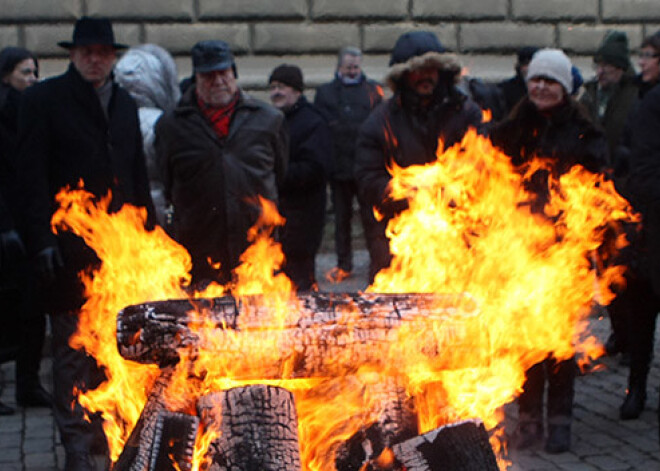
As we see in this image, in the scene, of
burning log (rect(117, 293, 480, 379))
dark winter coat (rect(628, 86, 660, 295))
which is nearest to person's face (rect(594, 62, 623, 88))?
dark winter coat (rect(628, 86, 660, 295))

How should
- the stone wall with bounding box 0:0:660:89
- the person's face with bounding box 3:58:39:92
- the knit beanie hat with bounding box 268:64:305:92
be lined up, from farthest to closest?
1. the stone wall with bounding box 0:0:660:89
2. the knit beanie hat with bounding box 268:64:305:92
3. the person's face with bounding box 3:58:39:92

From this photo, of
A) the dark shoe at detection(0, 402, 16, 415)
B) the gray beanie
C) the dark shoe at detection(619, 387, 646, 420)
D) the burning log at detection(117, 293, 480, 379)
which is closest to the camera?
the burning log at detection(117, 293, 480, 379)

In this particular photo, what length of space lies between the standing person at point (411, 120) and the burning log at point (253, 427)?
238 centimetres

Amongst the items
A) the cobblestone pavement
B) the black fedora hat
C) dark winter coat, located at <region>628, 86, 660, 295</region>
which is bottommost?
the cobblestone pavement

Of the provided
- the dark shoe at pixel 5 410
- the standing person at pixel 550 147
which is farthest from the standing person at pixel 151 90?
the standing person at pixel 550 147

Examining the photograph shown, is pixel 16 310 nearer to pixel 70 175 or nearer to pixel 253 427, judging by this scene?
pixel 70 175

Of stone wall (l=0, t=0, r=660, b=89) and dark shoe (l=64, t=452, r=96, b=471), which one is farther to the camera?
stone wall (l=0, t=0, r=660, b=89)

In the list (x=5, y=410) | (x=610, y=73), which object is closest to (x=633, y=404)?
(x=5, y=410)

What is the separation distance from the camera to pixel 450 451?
350 cm

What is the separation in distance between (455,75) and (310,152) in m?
2.14

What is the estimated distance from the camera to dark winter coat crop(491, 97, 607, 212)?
18.5 ft

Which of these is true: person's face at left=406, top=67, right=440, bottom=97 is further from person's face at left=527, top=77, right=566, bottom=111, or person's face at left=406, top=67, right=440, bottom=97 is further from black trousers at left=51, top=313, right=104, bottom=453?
black trousers at left=51, top=313, right=104, bottom=453

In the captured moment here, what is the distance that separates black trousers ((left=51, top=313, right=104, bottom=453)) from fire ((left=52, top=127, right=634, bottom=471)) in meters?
0.07

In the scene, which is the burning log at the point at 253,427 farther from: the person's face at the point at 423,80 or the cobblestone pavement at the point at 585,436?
the person's face at the point at 423,80
